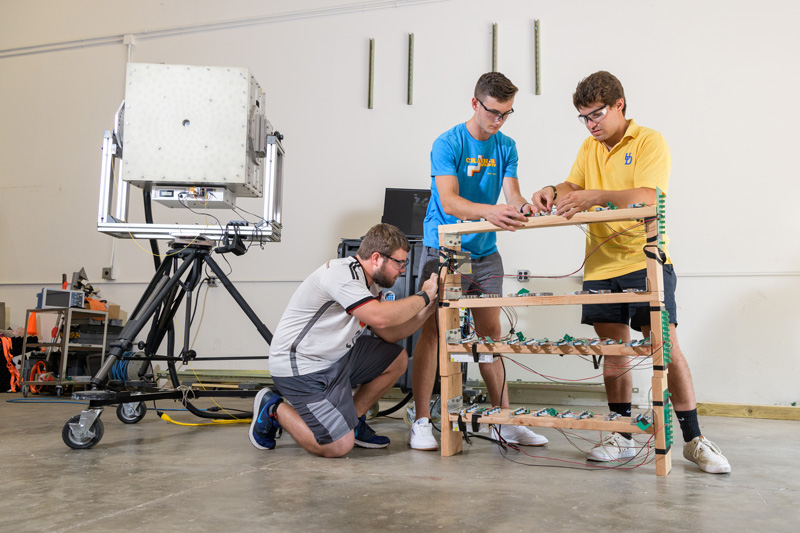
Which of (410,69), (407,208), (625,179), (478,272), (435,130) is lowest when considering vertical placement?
(478,272)

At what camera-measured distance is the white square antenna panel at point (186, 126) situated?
281 centimetres

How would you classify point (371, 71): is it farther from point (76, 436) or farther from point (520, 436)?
point (76, 436)

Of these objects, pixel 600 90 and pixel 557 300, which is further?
pixel 600 90

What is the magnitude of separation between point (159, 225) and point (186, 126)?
1.58 feet

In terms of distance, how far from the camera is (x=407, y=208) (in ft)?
13.9

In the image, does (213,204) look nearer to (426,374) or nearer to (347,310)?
(347,310)

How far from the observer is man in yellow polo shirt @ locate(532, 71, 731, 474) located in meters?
2.08

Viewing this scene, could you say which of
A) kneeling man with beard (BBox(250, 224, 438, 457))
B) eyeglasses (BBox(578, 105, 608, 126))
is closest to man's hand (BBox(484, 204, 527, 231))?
kneeling man with beard (BBox(250, 224, 438, 457))

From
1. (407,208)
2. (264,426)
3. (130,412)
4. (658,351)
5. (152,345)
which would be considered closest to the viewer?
(658,351)

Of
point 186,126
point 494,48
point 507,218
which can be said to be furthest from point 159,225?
point 494,48

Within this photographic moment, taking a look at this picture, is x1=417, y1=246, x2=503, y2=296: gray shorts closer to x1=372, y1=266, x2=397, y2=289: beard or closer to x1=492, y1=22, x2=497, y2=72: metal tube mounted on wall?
x1=372, y1=266, x2=397, y2=289: beard

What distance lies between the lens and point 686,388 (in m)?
2.12

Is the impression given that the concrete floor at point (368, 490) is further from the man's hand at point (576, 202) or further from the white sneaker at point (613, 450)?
the man's hand at point (576, 202)

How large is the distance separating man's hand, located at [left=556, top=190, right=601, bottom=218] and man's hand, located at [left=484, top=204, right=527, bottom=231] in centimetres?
13
